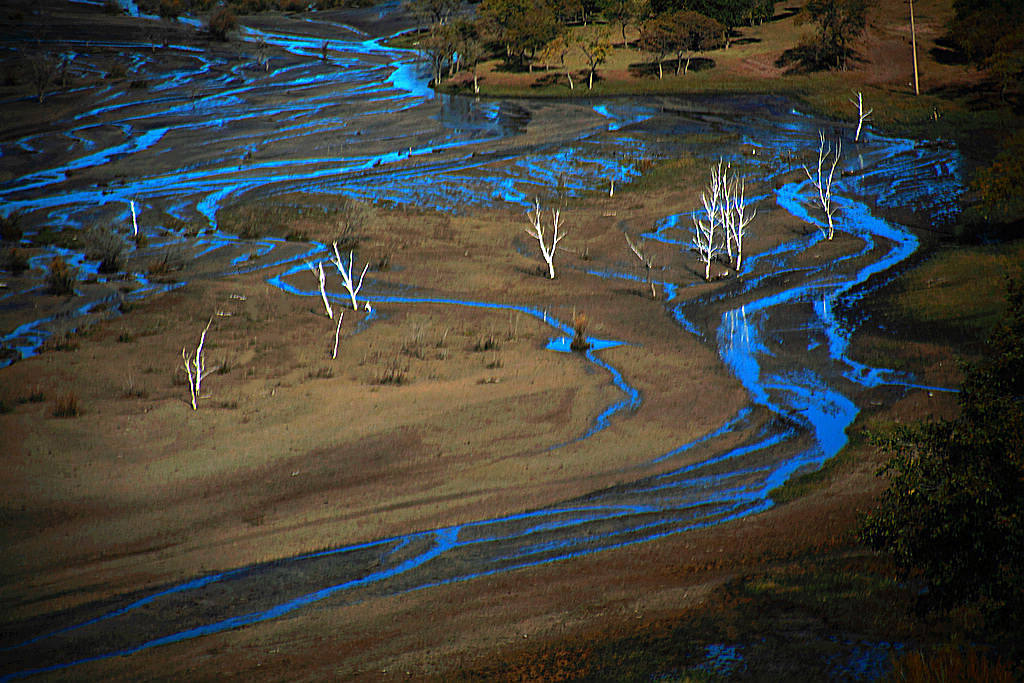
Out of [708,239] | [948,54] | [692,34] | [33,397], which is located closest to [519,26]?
[692,34]

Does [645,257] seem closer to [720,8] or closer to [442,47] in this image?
[720,8]

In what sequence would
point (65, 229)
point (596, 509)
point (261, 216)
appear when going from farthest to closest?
point (261, 216) → point (65, 229) → point (596, 509)

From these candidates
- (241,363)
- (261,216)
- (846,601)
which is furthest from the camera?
(261,216)

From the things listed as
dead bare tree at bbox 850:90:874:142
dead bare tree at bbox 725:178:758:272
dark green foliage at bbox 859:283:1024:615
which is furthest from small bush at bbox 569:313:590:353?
dead bare tree at bbox 850:90:874:142

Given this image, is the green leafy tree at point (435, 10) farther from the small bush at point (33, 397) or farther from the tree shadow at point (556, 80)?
the small bush at point (33, 397)

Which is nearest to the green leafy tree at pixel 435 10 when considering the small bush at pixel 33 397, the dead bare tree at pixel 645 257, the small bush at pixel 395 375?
the dead bare tree at pixel 645 257

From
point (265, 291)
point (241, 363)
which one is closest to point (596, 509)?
point (241, 363)

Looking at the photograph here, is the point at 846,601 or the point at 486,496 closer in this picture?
the point at 846,601

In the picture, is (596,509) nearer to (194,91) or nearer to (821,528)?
(821,528)

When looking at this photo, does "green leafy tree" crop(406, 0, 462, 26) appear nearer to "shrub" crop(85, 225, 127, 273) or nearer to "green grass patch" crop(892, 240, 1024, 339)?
"shrub" crop(85, 225, 127, 273)
